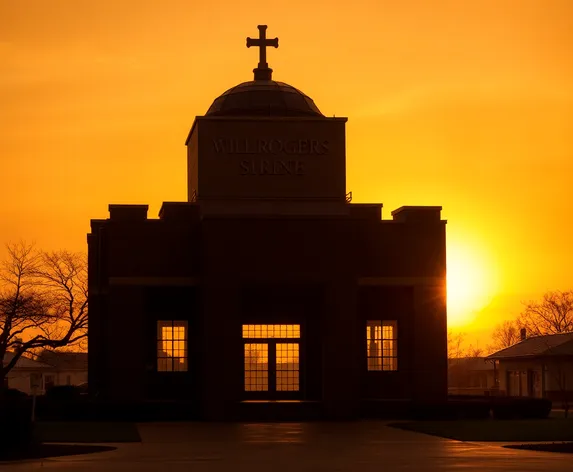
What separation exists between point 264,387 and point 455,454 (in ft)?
78.1

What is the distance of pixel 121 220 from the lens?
51.5 meters

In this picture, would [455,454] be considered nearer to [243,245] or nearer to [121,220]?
[243,245]

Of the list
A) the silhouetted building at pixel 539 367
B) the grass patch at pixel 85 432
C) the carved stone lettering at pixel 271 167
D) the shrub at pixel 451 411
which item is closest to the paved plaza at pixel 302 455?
the grass patch at pixel 85 432

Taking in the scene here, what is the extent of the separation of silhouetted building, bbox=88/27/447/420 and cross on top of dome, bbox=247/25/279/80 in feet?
9.19

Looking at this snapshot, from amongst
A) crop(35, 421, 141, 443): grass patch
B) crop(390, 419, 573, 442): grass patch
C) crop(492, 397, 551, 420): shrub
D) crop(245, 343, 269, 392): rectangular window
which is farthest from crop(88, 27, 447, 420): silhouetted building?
crop(390, 419, 573, 442): grass patch

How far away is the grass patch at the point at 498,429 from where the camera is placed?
35.9m

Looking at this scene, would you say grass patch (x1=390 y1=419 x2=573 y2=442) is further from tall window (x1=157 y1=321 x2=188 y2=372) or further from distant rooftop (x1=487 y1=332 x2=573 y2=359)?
distant rooftop (x1=487 y1=332 x2=573 y2=359)

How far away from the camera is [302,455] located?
29.6 metres

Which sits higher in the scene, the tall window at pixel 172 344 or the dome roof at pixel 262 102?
the dome roof at pixel 262 102

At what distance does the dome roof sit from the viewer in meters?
54.9

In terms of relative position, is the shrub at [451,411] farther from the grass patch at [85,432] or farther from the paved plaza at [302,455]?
the grass patch at [85,432]

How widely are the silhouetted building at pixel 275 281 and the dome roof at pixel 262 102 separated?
0.31ft

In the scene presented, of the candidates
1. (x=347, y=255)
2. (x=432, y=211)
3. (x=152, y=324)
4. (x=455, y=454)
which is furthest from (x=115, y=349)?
(x=455, y=454)

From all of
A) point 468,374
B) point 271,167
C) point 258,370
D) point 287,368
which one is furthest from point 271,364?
point 468,374
